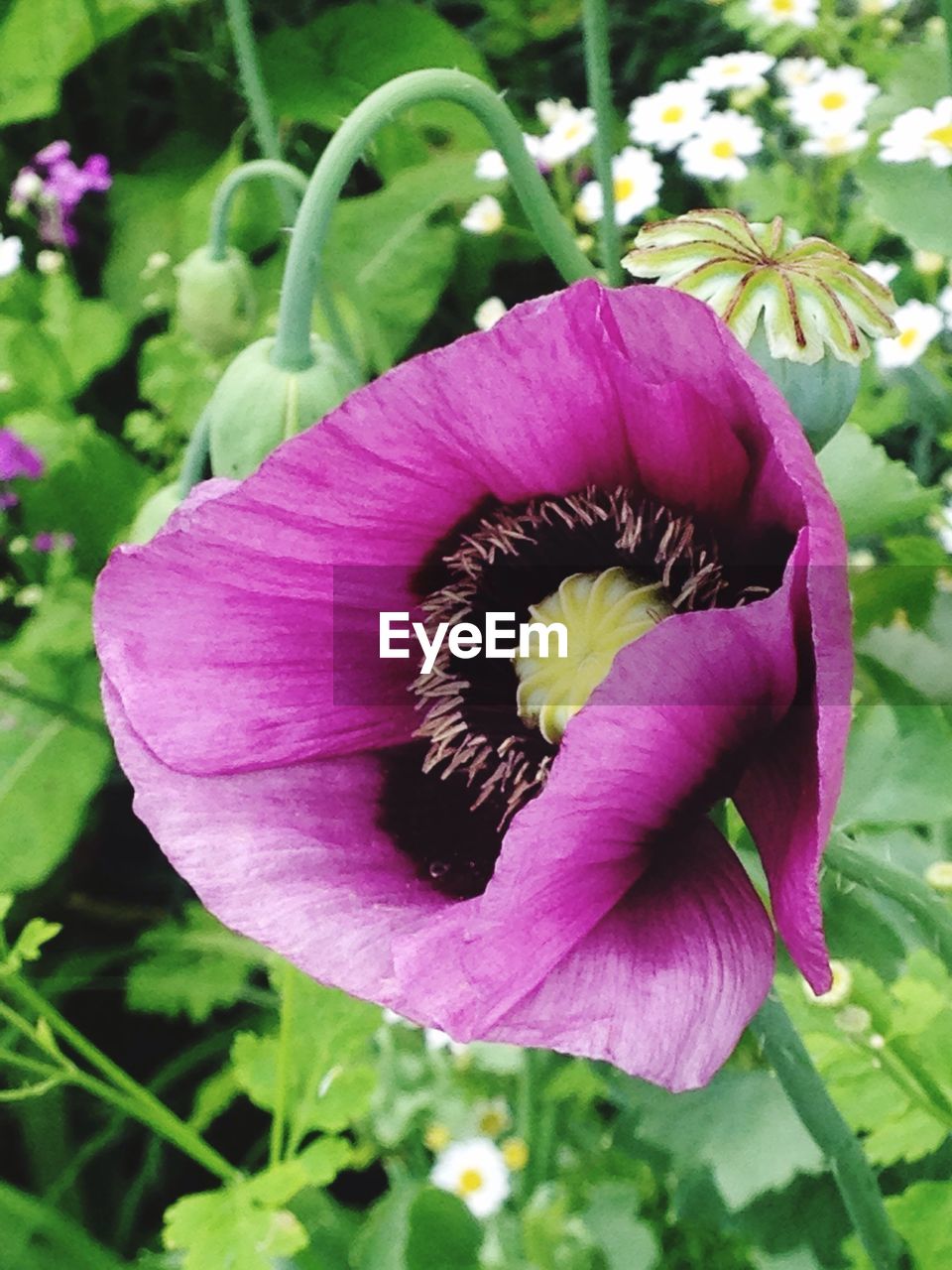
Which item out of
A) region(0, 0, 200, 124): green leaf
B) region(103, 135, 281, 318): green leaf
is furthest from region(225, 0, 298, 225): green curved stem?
region(0, 0, 200, 124): green leaf

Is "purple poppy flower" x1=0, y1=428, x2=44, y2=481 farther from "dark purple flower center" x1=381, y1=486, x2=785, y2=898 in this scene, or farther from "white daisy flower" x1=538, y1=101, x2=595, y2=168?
"dark purple flower center" x1=381, y1=486, x2=785, y2=898

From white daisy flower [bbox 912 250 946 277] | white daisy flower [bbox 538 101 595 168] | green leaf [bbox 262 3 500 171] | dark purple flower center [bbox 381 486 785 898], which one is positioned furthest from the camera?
green leaf [bbox 262 3 500 171]

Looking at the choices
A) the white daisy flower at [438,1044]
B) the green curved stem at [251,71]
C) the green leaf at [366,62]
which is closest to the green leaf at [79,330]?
the green leaf at [366,62]

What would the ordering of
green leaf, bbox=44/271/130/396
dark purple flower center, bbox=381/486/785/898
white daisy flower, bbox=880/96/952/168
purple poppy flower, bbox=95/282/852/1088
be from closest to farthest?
purple poppy flower, bbox=95/282/852/1088 < dark purple flower center, bbox=381/486/785/898 < white daisy flower, bbox=880/96/952/168 < green leaf, bbox=44/271/130/396

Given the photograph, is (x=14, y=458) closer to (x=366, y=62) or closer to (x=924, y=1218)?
(x=366, y=62)

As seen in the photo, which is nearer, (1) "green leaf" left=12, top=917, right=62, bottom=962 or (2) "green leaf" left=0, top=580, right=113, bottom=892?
(1) "green leaf" left=12, top=917, right=62, bottom=962

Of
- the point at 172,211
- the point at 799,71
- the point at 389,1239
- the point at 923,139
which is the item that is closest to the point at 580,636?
the point at 389,1239

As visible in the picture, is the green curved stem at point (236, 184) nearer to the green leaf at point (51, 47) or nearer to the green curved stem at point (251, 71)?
the green curved stem at point (251, 71)
